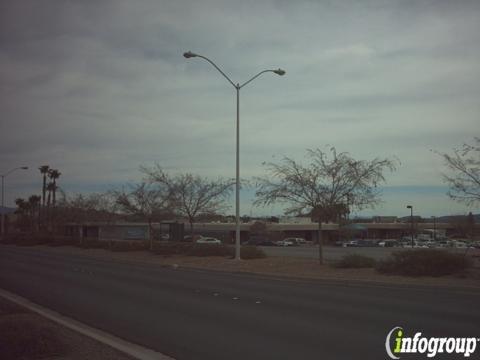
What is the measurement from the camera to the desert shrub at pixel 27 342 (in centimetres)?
719

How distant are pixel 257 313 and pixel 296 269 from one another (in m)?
11.9

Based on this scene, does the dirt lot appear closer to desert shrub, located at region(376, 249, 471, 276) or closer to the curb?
desert shrub, located at region(376, 249, 471, 276)

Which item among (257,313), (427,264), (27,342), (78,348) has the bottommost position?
(257,313)

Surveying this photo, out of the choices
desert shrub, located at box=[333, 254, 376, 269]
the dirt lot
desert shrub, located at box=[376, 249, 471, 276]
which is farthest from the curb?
desert shrub, located at box=[333, 254, 376, 269]

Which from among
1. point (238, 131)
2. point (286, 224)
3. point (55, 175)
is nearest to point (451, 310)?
point (238, 131)

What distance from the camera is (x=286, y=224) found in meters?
110

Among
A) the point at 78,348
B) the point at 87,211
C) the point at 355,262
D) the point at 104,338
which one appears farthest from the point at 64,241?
the point at 78,348

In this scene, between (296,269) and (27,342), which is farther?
(296,269)

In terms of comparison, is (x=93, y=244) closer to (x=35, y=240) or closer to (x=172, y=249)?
(x=35, y=240)

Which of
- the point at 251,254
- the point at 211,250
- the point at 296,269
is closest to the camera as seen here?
the point at 296,269

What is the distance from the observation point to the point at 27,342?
24.2ft

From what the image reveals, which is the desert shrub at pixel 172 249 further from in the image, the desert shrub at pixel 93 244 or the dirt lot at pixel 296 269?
the desert shrub at pixel 93 244

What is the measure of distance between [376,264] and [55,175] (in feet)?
231

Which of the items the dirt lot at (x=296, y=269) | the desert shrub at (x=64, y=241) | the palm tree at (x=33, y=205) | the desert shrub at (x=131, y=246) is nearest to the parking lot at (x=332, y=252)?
the dirt lot at (x=296, y=269)
